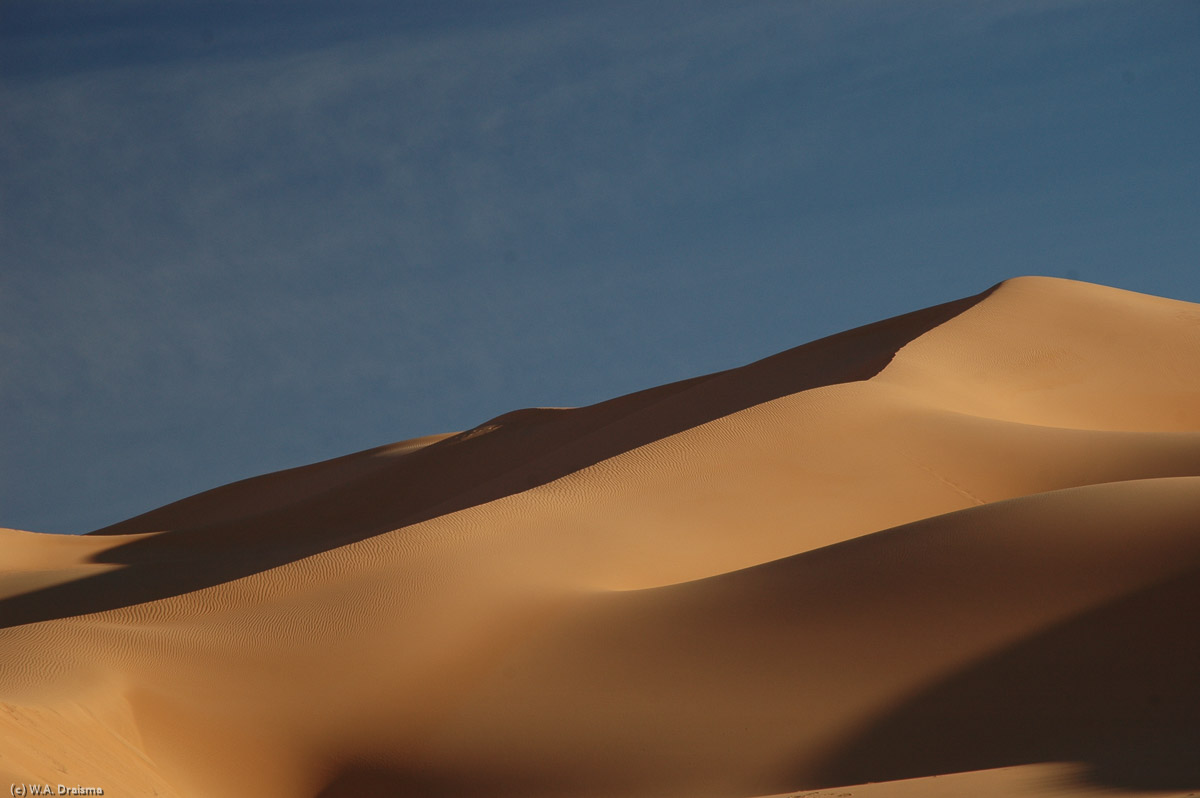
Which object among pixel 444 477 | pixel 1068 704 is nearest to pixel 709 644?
pixel 1068 704

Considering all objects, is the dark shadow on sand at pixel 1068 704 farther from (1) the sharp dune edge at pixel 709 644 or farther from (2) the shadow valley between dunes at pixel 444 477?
(2) the shadow valley between dunes at pixel 444 477

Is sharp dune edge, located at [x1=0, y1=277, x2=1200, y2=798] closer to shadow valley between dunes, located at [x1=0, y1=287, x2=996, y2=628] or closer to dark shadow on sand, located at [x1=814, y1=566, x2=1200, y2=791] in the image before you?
dark shadow on sand, located at [x1=814, y1=566, x2=1200, y2=791]

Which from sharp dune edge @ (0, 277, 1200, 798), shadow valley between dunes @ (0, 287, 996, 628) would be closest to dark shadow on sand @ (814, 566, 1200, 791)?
sharp dune edge @ (0, 277, 1200, 798)

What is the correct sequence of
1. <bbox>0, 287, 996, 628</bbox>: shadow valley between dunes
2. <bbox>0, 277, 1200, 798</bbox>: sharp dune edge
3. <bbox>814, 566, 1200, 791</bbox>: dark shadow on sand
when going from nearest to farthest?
<bbox>814, 566, 1200, 791</bbox>: dark shadow on sand → <bbox>0, 277, 1200, 798</bbox>: sharp dune edge → <bbox>0, 287, 996, 628</bbox>: shadow valley between dunes

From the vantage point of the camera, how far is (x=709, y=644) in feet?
29.8

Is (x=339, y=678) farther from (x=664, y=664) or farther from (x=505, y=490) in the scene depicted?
(x=505, y=490)

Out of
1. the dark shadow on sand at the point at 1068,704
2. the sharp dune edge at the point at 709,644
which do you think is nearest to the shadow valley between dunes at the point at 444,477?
the sharp dune edge at the point at 709,644

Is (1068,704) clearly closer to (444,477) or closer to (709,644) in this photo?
(709,644)

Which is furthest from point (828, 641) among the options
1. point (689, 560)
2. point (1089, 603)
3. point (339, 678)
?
point (339, 678)

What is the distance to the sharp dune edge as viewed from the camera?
290 inches

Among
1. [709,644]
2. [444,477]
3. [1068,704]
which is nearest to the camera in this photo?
[1068,704]

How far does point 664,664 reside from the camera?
896 cm

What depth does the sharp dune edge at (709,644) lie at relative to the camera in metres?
→ 7.36

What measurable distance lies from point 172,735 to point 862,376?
13.5m
